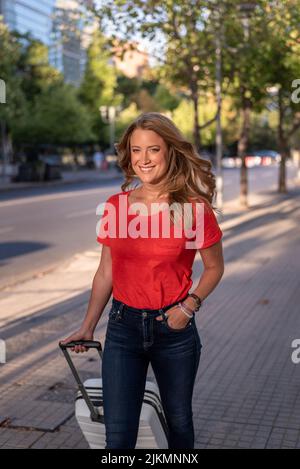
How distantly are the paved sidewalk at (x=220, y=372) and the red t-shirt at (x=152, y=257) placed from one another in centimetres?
161

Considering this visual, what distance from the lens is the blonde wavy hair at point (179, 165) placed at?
3.10 meters

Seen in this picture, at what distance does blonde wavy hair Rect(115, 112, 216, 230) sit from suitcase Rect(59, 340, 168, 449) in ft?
2.51

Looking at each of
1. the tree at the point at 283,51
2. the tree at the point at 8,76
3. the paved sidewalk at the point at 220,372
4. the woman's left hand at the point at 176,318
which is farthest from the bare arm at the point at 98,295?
the tree at the point at 8,76

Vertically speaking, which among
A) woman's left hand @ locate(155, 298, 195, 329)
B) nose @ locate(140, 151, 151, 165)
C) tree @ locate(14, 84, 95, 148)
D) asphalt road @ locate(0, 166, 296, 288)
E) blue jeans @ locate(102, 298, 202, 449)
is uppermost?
tree @ locate(14, 84, 95, 148)

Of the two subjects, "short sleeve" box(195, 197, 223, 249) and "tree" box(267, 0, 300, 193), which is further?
"tree" box(267, 0, 300, 193)

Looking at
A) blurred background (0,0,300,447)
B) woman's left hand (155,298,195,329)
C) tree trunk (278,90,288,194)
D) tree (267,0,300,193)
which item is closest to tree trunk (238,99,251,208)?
blurred background (0,0,300,447)

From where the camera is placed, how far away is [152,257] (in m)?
3.01

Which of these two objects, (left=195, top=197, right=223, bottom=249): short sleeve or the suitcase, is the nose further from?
the suitcase

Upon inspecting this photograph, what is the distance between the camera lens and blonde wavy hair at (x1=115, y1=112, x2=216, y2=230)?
310 centimetres

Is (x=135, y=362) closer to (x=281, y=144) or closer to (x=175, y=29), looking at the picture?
(x=175, y=29)

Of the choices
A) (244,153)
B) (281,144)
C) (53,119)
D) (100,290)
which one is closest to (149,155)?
(100,290)

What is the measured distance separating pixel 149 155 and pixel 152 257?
462mm

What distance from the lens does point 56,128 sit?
4856 cm

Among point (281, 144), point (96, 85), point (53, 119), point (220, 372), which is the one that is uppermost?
point (96, 85)
